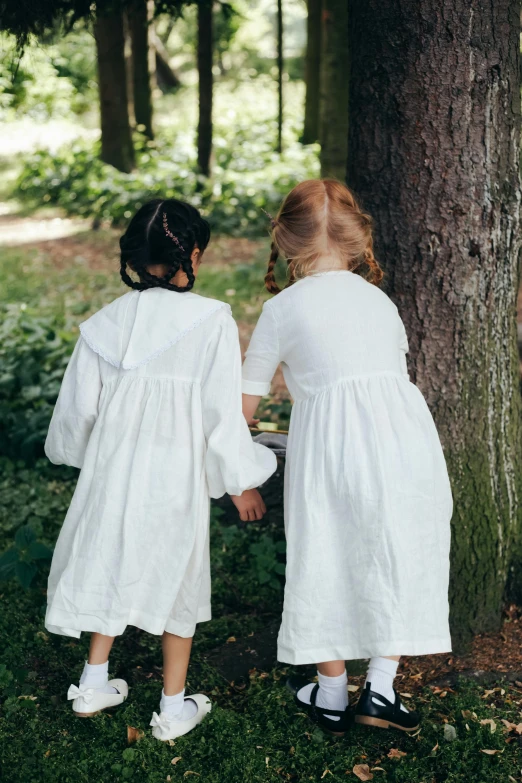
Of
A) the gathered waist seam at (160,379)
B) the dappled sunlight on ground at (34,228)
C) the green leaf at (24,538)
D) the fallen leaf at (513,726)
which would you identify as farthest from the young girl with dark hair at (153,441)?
the dappled sunlight on ground at (34,228)

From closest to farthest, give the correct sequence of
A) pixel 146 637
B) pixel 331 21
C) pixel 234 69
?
pixel 146 637
pixel 331 21
pixel 234 69

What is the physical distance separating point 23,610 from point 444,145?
8.47ft

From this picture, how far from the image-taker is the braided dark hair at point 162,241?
260 cm

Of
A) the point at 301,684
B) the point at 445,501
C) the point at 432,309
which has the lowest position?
the point at 301,684

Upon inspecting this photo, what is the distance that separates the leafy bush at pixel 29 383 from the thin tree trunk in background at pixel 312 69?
27.5 feet

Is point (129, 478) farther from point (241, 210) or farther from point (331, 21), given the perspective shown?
point (241, 210)

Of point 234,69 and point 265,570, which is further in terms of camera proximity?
point 234,69

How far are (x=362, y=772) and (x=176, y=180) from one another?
35.7 ft

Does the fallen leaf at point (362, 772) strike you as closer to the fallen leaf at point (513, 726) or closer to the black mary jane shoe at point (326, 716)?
the black mary jane shoe at point (326, 716)

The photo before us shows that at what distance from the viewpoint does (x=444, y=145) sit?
2998mm

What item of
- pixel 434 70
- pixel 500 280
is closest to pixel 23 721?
pixel 500 280

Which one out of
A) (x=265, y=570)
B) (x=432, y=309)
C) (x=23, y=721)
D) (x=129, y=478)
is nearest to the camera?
(x=129, y=478)

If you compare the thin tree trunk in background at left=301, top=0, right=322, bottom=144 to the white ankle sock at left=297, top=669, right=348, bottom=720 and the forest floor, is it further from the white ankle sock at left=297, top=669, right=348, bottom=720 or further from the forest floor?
the white ankle sock at left=297, top=669, right=348, bottom=720

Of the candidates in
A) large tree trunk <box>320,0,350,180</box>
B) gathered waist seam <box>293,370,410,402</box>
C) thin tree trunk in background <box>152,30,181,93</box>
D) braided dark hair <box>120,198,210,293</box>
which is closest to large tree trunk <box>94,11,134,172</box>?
large tree trunk <box>320,0,350,180</box>
